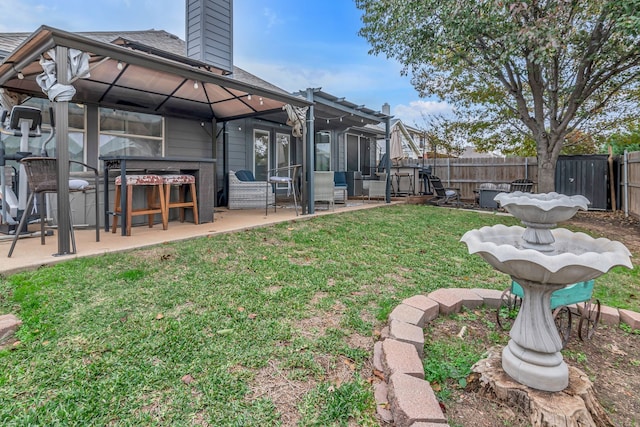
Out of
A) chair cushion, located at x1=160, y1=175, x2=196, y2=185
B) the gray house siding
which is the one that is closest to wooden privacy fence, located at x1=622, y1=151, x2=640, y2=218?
chair cushion, located at x1=160, y1=175, x2=196, y2=185

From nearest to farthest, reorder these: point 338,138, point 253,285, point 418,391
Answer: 1. point 418,391
2. point 253,285
3. point 338,138

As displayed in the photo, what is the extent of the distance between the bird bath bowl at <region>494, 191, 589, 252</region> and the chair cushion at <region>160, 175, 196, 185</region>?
4.41 metres

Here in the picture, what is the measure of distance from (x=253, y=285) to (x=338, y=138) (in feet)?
32.2

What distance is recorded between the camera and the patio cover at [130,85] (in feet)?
11.3

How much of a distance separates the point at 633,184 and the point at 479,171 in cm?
444

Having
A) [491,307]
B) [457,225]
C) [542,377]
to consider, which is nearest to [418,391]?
[542,377]

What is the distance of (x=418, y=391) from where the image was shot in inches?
57.3

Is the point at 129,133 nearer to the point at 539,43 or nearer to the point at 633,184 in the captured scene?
the point at 539,43

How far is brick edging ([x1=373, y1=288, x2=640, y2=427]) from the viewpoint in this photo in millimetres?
1357

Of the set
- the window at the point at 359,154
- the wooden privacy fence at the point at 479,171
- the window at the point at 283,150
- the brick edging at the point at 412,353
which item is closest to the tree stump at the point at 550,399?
the brick edging at the point at 412,353

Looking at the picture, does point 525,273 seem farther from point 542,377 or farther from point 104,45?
point 104,45

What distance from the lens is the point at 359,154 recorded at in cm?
1329

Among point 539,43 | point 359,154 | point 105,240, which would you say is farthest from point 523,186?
point 105,240

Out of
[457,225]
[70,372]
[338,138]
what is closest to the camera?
[70,372]
